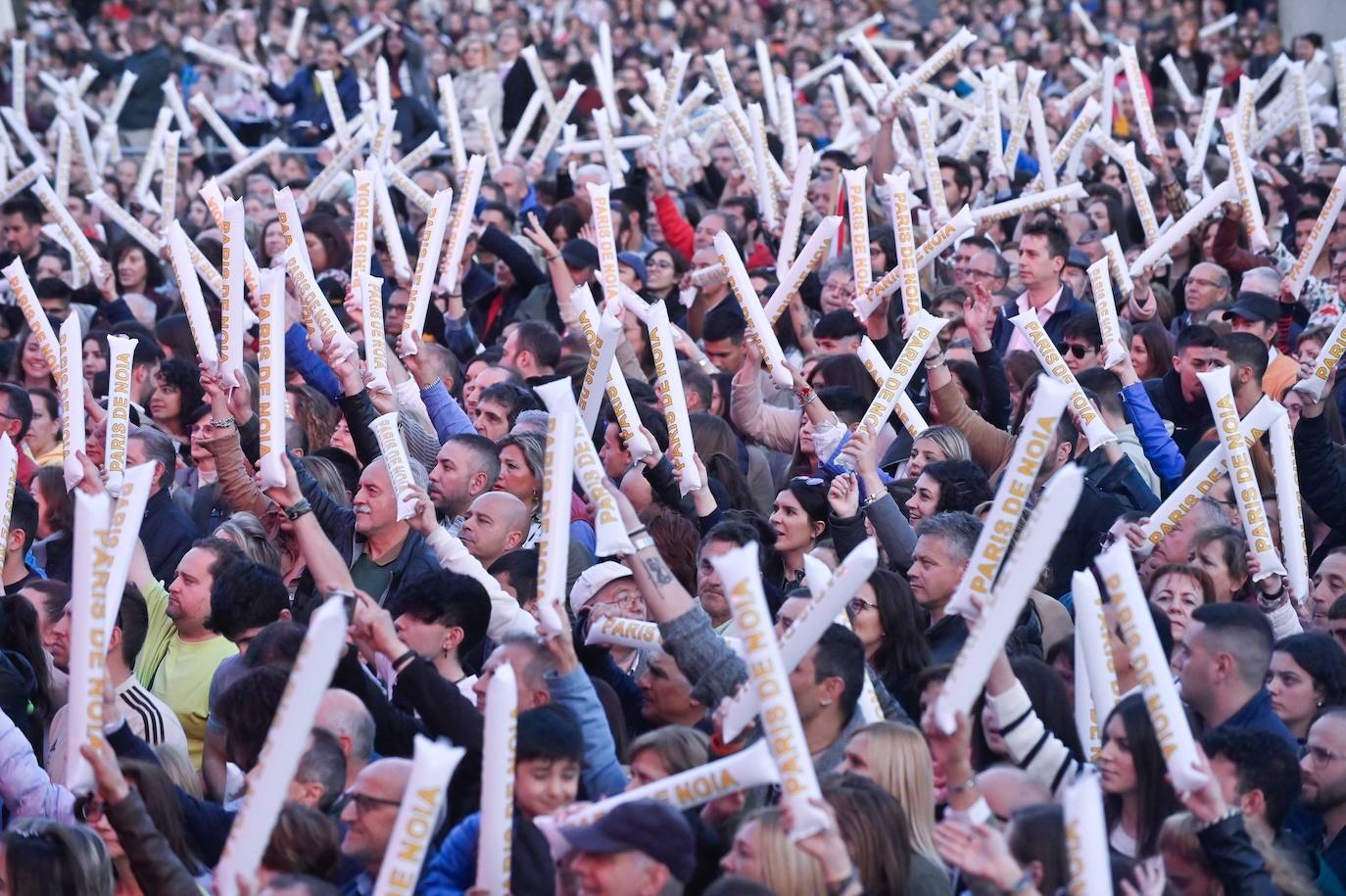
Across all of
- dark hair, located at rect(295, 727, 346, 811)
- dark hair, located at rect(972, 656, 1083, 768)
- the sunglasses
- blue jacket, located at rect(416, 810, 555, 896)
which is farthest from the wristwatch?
the sunglasses

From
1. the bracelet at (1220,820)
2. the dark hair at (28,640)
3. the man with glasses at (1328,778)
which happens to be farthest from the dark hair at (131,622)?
the man with glasses at (1328,778)

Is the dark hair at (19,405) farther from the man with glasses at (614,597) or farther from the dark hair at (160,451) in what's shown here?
the man with glasses at (614,597)

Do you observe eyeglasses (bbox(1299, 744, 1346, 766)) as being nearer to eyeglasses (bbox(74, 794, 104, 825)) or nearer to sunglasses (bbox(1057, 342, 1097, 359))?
eyeglasses (bbox(74, 794, 104, 825))

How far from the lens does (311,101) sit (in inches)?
662

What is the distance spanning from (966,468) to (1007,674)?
2.08 m

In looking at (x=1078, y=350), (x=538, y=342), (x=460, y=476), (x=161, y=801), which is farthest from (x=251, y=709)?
(x=1078, y=350)

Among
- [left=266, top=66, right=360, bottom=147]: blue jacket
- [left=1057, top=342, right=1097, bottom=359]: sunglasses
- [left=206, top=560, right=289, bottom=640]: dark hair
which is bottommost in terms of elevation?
[left=266, top=66, right=360, bottom=147]: blue jacket

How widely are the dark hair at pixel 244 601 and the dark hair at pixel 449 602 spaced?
0.52 m

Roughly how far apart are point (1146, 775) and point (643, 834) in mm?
1275

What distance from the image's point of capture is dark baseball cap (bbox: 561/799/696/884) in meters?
3.68

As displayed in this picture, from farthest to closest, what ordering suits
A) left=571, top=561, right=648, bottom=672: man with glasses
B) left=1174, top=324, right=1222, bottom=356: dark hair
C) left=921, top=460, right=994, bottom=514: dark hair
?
1. left=1174, top=324, right=1222, bottom=356: dark hair
2. left=921, top=460, right=994, bottom=514: dark hair
3. left=571, top=561, right=648, bottom=672: man with glasses

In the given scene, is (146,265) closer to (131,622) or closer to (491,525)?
(491,525)

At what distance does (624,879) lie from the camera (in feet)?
12.1

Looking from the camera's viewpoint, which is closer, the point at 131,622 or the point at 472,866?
the point at 472,866
